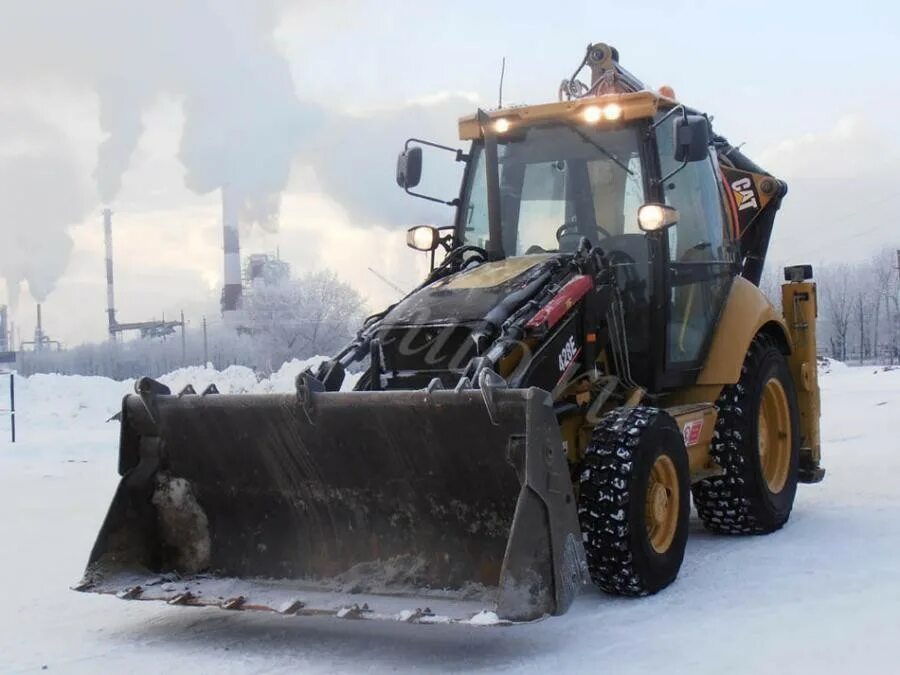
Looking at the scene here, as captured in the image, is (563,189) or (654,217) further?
(563,189)

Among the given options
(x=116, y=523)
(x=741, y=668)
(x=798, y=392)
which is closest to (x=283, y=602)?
(x=116, y=523)

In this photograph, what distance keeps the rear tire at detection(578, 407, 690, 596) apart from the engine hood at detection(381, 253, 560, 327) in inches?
34.5

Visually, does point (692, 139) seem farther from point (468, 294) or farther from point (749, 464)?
point (749, 464)

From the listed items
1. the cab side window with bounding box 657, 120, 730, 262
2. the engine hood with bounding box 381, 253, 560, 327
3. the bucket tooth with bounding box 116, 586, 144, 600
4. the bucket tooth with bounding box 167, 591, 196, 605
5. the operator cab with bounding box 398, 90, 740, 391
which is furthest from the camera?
the cab side window with bounding box 657, 120, 730, 262

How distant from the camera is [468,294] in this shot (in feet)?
20.7

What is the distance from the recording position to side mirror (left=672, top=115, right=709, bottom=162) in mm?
6434

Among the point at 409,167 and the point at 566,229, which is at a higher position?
the point at 409,167

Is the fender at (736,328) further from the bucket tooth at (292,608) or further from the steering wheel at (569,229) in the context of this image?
the bucket tooth at (292,608)

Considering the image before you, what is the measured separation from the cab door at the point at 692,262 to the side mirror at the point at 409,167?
1549 millimetres

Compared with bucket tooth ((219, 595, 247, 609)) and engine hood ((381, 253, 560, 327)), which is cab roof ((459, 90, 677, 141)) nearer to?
engine hood ((381, 253, 560, 327))

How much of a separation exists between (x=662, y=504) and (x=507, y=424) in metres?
1.32

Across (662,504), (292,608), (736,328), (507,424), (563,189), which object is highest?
(563,189)

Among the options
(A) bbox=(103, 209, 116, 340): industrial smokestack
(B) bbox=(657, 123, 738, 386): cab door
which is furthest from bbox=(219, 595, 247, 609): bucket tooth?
(A) bbox=(103, 209, 116, 340): industrial smokestack

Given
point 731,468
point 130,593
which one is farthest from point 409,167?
point 130,593
